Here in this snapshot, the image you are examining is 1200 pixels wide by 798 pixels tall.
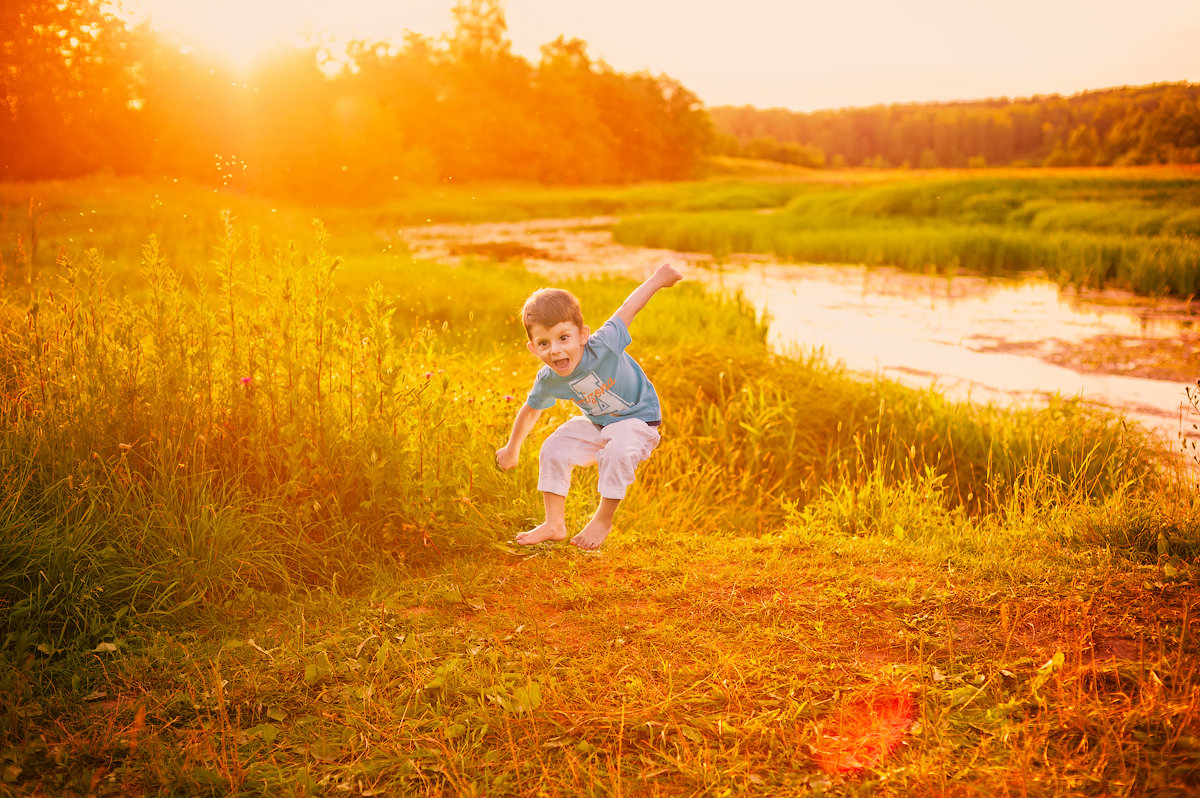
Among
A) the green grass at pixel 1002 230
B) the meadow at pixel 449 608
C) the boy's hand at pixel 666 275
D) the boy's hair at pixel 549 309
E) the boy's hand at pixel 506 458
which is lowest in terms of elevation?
the meadow at pixel 449 608

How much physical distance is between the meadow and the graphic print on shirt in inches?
40.6

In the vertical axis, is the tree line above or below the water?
above

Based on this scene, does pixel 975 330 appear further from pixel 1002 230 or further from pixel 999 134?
pixel 999 134

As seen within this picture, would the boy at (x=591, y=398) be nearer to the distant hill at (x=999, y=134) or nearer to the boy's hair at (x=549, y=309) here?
the boy's hair at (x=549, y=309)

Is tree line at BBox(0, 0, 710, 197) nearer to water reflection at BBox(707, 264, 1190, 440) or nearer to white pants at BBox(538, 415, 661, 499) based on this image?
white pants at BBox(538, 415, 661, 499)

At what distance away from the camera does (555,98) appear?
168 feet

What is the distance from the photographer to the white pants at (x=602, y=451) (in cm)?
373

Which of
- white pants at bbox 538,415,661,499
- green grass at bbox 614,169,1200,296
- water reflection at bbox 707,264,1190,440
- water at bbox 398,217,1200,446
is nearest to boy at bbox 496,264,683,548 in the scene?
white pants at bbox 538,415,661,499

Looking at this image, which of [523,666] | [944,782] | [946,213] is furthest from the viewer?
[946,213]

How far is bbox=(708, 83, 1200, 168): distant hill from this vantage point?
2102 centimetres

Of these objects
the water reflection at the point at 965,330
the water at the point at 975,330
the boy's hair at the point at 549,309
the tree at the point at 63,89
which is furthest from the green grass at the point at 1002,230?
the boy's hair at the point at 549,309

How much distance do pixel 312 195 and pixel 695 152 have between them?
40.5m

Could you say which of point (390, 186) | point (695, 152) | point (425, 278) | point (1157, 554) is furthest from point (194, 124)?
point (695, 152)

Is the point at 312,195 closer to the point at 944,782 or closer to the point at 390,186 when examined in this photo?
the point at 390,186
